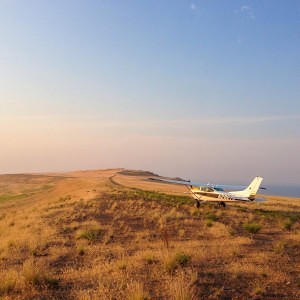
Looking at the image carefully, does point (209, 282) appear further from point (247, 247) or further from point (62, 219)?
point (62, 219)

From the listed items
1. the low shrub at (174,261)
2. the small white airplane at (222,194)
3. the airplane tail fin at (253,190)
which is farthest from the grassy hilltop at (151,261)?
the airplane tail fin at (253,190)

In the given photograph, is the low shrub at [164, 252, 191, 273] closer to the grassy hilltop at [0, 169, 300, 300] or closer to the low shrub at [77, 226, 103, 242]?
the grassy hilltop at [0, 169, 300, 300]

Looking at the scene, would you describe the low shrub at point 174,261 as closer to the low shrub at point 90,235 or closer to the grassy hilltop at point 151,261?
the grassy hilltop at point 151,261

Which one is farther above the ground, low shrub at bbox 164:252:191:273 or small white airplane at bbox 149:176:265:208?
small white airplane at bbox 149:176:265:208

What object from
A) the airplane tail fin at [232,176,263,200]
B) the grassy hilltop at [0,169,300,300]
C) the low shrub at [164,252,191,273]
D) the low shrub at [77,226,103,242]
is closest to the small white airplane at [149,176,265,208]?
the airplane tail fin at [232,176,263,200]

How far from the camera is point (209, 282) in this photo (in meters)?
8.68

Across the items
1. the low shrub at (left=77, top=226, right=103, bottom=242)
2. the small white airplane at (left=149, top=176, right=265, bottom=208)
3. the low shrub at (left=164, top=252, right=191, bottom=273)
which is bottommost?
the low shrub at (left=77, top=226, right=103, bottom=242)

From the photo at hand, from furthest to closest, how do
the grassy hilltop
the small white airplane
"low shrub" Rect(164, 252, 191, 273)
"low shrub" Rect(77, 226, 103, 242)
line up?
the small white airplane, "low shrub" Rect(77, 226, 103, 242), "low shrub" Rect(164, 252, 191, 273), the grassy hilltop

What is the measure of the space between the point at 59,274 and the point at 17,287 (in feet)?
4.84

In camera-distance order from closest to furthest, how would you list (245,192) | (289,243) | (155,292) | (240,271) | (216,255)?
(155,292), (240,271), (216,255), (289,243), (245,192)

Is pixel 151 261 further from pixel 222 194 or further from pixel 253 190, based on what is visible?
pixel 253 190

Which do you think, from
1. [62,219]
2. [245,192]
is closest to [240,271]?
[62,219]

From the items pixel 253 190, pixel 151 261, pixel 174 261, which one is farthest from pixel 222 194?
pixel 174 261

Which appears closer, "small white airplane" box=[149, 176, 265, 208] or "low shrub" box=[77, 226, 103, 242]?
"low shrub" box=[77, 226, 103, 242]
